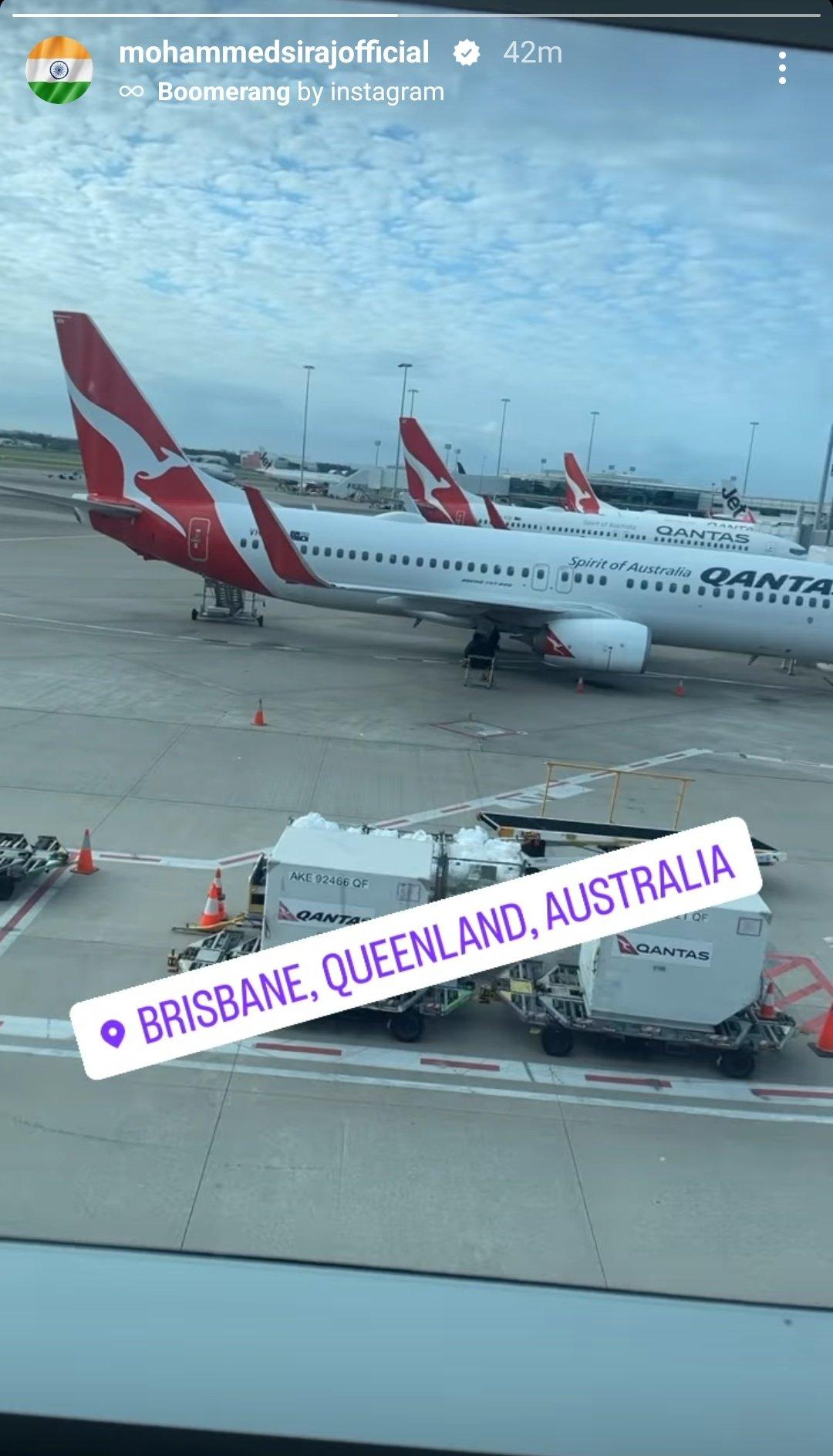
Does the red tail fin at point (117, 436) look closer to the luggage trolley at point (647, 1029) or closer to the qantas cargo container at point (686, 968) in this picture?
the luggage trolley at point (647, 1029)

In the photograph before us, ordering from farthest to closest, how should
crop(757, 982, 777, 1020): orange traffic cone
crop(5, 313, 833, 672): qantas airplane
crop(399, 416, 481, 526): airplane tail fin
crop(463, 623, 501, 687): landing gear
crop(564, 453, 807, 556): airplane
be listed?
crop(564, 453, 807, 556): airplane, crop(399, 416, 481, 526): airplane tail fin, crop(463, 623, 501, 687): landing gear, crop(5, 313, 833, 672): qantas airplane, crop(757, 982, 777, 1020): orange traffic cone

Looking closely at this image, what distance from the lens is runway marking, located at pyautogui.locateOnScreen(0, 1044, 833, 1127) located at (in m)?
4.92

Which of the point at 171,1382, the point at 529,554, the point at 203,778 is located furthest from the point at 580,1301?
the point at 529,554

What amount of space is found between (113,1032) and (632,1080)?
3.58m

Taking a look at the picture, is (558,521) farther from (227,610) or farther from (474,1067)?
(474,1067)

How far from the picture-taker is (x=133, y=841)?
26.1 feet

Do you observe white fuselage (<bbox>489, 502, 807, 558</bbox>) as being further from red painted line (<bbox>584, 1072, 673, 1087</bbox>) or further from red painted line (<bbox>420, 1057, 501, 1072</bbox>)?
red painted line (<bbox>420, 1057, 501, 1072</bbox>)

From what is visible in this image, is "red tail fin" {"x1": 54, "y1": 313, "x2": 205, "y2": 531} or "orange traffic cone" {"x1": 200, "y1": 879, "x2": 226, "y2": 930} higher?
"red tail fin" {"x1": 54, "y1": 313, "x2": 205, "y2": 531}

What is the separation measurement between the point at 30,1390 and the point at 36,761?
8.52 meters

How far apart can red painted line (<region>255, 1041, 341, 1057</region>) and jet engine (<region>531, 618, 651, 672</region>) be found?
10847 mm

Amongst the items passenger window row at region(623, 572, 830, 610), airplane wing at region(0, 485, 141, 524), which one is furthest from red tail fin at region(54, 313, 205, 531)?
passenger window row at region(623, 572, 830, 610)

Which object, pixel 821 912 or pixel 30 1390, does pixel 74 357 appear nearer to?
pixel 821 912

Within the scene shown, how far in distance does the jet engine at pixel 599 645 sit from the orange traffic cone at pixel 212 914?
31.9 ft

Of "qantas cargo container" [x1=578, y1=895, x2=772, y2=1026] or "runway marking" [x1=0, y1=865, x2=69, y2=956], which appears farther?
"runway marking" [x1=0, y1=865, x2=69, y2=956]
